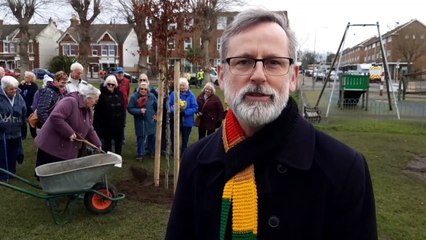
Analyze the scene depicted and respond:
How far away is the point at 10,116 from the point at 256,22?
6.43 m

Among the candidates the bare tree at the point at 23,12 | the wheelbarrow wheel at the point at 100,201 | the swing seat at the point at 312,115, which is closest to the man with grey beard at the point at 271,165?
the wheelbarrow wheel at the point at 100,201

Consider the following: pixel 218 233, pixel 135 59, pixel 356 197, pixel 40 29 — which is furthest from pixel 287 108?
pixel 40 29

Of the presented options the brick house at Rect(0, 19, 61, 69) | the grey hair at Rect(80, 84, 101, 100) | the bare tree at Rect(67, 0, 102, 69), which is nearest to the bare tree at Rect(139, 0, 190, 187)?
the grey hair at Rect(80, 84, 101, 100)

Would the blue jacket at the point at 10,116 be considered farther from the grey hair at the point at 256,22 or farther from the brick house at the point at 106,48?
the brick house at the point at 106,48

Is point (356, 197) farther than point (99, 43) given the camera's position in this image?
No

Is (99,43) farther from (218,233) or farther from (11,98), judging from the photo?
(218,233)

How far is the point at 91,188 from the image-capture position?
5.50 metres

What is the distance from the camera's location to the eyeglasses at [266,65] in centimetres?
166

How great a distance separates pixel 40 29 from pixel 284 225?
77.6 metres

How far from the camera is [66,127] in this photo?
19.0 ft

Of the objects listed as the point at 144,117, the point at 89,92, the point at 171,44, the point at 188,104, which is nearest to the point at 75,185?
the point at 89,92

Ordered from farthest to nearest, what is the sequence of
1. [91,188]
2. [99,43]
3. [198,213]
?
[99,43] → [91,188] → [198,213]

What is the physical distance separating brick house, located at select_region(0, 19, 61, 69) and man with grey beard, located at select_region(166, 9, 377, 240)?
71.5 metres

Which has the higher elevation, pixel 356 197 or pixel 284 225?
pixel 356 197
